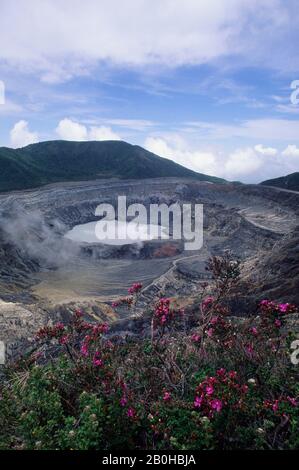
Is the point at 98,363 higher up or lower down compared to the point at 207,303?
lower down

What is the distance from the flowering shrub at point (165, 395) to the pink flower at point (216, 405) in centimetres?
1

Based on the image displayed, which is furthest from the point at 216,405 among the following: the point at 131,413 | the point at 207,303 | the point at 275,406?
the point at 207,303

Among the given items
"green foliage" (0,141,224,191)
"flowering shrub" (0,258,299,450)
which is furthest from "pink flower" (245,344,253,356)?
"green foliage" (0,141,224,191)

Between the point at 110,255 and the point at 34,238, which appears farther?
the point at 110,255

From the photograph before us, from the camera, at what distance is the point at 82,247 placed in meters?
49.2

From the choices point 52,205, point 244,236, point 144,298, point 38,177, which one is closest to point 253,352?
point 144,298

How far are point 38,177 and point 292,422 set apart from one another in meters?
88.7

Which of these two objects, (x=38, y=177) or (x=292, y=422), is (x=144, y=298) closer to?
(x=292, y=422)

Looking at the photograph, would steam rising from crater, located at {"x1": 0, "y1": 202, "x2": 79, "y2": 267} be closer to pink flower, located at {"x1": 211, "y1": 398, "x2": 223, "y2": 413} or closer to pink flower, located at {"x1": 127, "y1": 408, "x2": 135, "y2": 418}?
pink flower, located at {"x1": 127, "y1": 408, "x2": 135, "y2": 418}

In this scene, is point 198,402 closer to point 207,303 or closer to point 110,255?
point 207,303

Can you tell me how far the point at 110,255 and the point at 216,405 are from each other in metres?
42.9

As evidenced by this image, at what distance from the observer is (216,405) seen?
5.82m

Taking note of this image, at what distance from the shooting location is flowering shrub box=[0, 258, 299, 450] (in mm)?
6020

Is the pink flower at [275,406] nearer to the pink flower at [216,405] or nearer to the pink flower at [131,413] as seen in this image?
the pink flower at [216,405]
